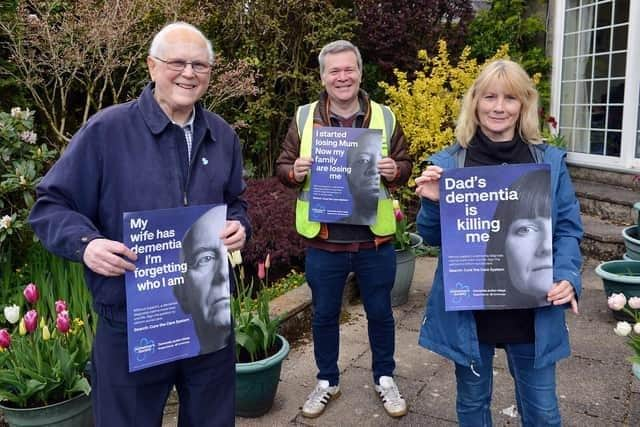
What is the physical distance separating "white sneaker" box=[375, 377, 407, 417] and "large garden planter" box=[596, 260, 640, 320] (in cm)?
192

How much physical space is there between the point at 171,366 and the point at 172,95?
90cm

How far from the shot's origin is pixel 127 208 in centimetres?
176

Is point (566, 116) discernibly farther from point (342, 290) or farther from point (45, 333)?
point (45, 333)

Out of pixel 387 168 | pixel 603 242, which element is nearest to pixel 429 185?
pixel 387 168

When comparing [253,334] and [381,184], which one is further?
[253,334]

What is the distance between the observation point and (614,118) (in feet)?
23.2

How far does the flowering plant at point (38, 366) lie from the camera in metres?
2.41

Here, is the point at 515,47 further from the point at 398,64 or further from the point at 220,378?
the point at 220,378

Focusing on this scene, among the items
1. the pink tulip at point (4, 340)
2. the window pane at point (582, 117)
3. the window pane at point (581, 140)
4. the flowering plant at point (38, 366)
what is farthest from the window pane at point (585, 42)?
the pink tulip at point (4, 340)

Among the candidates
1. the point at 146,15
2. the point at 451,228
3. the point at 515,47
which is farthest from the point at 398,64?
the point at 451,228

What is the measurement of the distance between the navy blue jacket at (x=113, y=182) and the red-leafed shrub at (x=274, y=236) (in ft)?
8.71

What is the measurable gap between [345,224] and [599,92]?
19.4 ft

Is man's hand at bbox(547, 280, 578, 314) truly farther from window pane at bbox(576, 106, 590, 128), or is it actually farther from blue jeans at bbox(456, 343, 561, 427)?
window pane at bbox(576, 106, 590, 128)

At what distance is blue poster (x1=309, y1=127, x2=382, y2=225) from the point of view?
271cm
